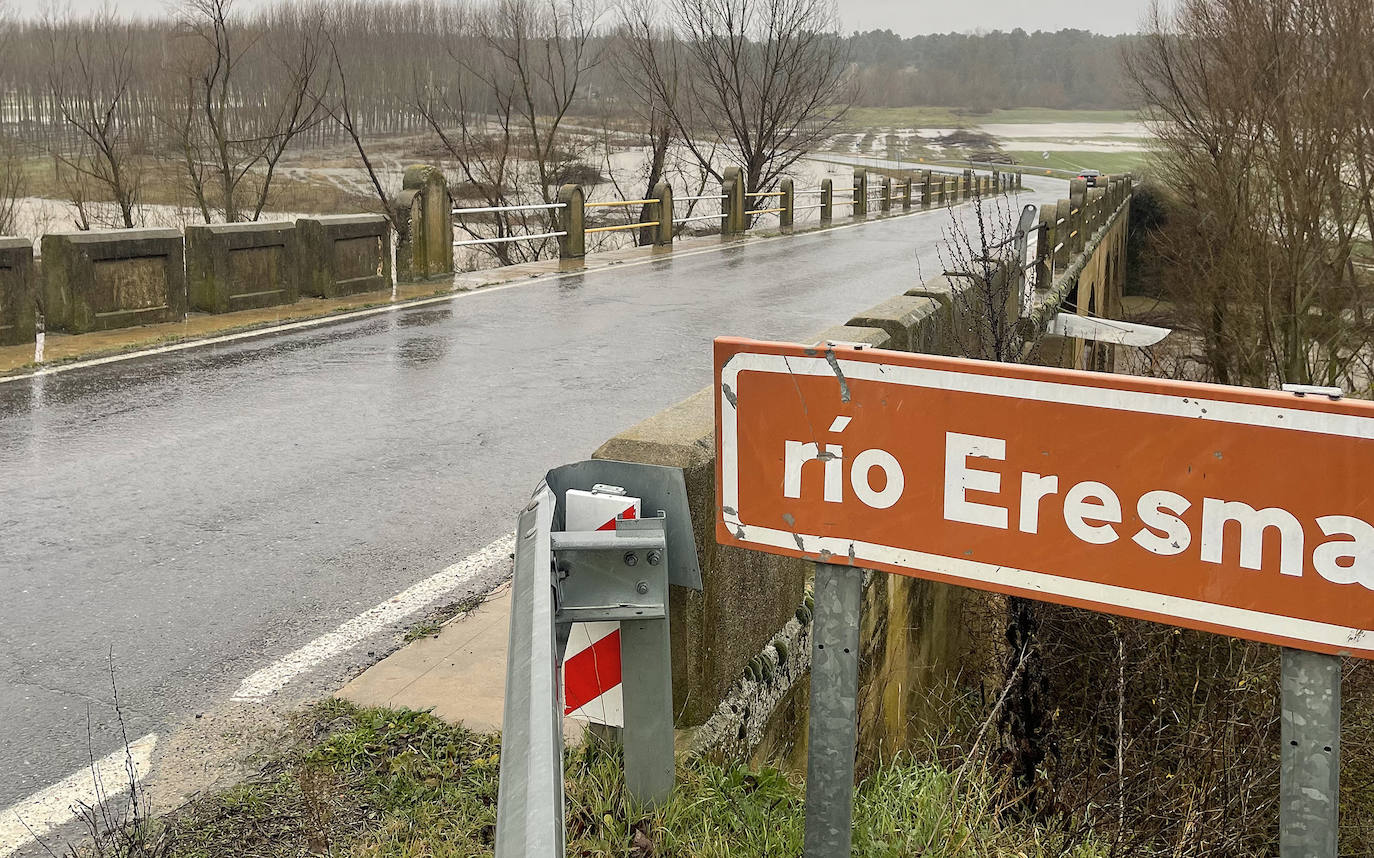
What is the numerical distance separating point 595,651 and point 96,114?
103 ft

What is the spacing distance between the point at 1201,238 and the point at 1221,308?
162 inches

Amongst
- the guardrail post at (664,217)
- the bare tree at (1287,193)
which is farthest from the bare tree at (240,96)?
the bare tree at (1287,193)

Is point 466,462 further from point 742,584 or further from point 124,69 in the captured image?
point 124,69

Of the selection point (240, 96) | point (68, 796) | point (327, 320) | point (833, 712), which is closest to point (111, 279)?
point (327, 320)

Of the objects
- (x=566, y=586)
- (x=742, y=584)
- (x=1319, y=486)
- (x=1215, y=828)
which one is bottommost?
(x=1215, y=828)

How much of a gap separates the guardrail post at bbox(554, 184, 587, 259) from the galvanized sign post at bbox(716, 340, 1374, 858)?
16849mm

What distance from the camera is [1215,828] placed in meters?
4.95

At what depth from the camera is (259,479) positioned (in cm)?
642

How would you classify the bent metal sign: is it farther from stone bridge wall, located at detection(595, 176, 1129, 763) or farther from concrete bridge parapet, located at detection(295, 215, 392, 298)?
concrete bridge parapet, located at detection(295, 215, 392, 298)

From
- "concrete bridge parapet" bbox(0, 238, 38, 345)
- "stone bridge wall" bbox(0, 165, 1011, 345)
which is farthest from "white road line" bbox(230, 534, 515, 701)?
"stone bridge wall" bbox(0, 165, 1011, 345)

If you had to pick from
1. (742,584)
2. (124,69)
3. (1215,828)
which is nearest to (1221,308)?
(1215,828)

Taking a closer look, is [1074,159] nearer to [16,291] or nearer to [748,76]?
[748,76]

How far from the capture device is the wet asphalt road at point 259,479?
4133 mm

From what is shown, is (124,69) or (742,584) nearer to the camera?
(742,584)
